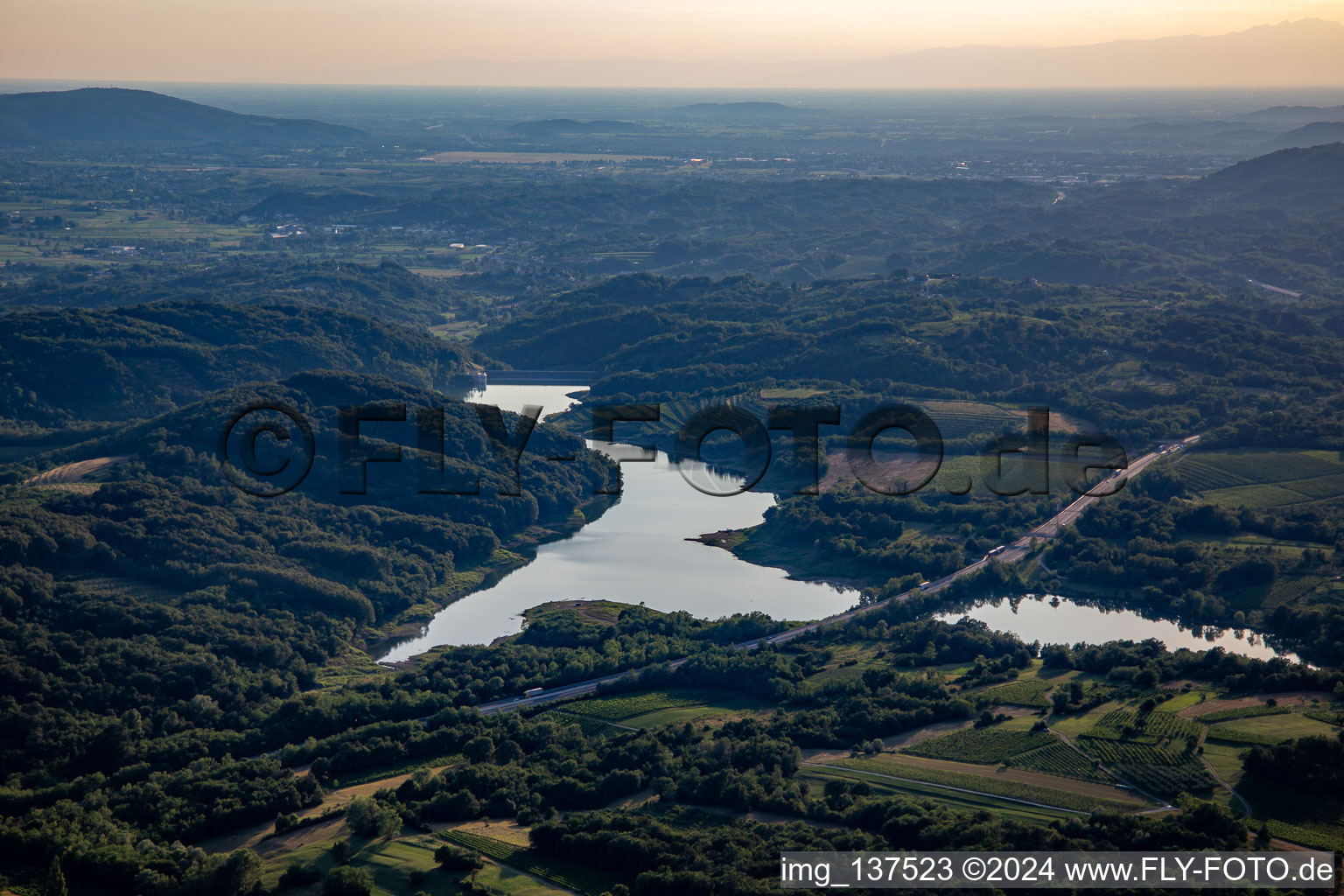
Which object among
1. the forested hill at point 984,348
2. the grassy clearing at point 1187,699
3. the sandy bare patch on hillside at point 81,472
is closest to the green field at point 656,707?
the grassy clearing at point 1187,699

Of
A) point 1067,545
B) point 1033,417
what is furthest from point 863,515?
point 1033,417

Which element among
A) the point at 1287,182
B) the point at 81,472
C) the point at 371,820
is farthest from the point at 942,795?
the point at 1287,182

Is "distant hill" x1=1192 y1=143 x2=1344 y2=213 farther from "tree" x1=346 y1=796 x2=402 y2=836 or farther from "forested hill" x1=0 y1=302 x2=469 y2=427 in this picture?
"tree" x1=346 y1=796 x2=402 y2=836

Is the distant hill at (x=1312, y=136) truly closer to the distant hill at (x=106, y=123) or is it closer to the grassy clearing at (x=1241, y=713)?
the distant hill at (x=106, y=123)

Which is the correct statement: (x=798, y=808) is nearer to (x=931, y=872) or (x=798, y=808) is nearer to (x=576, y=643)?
(x=931, y=872)

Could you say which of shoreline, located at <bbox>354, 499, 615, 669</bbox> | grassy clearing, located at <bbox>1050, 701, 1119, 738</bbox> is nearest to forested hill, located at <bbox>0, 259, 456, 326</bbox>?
shoreline, located at <bbox>354, 499, 615, 669</bbox>

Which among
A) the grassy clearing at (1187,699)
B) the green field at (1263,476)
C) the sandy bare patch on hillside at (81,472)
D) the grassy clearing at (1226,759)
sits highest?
the sandy bare patch on hillside at (81,472)

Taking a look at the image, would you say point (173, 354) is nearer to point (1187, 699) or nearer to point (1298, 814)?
point (1187, 699)
